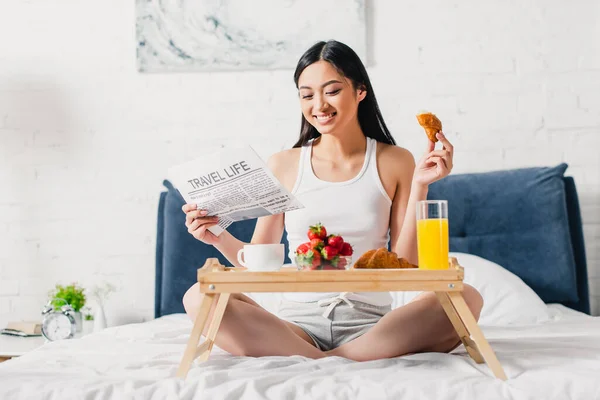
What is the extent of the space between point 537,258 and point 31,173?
2.14 metres

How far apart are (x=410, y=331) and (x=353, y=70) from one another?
76cm

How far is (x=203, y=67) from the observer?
3.11m

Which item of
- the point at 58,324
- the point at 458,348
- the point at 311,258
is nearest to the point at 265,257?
the point at 311,258

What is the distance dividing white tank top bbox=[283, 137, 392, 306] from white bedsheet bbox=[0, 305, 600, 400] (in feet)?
1.23

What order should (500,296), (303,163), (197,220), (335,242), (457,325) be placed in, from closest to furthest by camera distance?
(335,242)
(457,325)
(197,220)
(303,163)
(500,296)

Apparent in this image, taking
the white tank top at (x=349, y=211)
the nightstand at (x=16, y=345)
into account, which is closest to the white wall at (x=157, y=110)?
the nightstand at (x=16, y=345)

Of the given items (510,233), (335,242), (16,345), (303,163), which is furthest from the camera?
(510,233)

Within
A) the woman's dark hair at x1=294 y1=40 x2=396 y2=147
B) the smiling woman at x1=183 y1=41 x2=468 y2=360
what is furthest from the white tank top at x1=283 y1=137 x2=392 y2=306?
the woman's dark hair at x1=294 y1=40 x2=396 y2=147

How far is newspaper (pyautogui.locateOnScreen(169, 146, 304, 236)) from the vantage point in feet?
4.93

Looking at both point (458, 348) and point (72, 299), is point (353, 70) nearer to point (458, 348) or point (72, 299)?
point (458, 348)

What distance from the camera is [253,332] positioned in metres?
1.62

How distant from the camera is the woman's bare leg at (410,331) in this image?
63.2 inches

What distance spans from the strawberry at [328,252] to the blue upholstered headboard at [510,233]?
1.43 metres

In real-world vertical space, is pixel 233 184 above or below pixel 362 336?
above
